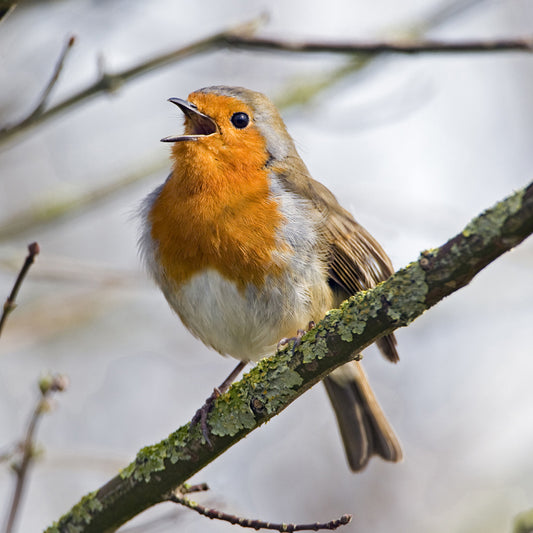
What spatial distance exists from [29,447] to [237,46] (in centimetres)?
204

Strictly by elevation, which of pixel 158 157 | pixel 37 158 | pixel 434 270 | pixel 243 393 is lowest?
pixel 434 270

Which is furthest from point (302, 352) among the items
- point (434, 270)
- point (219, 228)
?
point (219, 228)

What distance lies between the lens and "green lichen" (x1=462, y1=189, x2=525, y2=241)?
197cm

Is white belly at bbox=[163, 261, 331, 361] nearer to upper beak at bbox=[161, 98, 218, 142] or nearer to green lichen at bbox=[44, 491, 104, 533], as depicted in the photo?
upper beak at bbox=[161, 98, 218, 142]

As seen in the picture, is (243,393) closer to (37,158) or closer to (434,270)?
(434,270)

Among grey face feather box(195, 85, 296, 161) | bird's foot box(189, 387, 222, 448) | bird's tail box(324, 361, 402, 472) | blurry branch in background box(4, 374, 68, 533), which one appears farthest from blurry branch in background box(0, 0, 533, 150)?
bird's tail box(324, 361, 402, 472)

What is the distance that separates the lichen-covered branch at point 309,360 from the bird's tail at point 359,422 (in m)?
1.76

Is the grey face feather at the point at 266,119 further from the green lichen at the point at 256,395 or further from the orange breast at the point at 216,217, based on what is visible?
the green lichen at the point at 256,395

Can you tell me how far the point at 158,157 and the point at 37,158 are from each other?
4.01m

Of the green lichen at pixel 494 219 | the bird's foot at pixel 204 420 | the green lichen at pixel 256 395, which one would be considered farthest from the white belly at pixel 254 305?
the green lichen at pixel 494 219

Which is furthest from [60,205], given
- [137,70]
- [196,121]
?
[137,70]

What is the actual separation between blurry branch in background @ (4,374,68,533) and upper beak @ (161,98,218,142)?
1.54 m

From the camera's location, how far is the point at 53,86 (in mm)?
3176

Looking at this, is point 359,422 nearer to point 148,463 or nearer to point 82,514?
point 148,463
